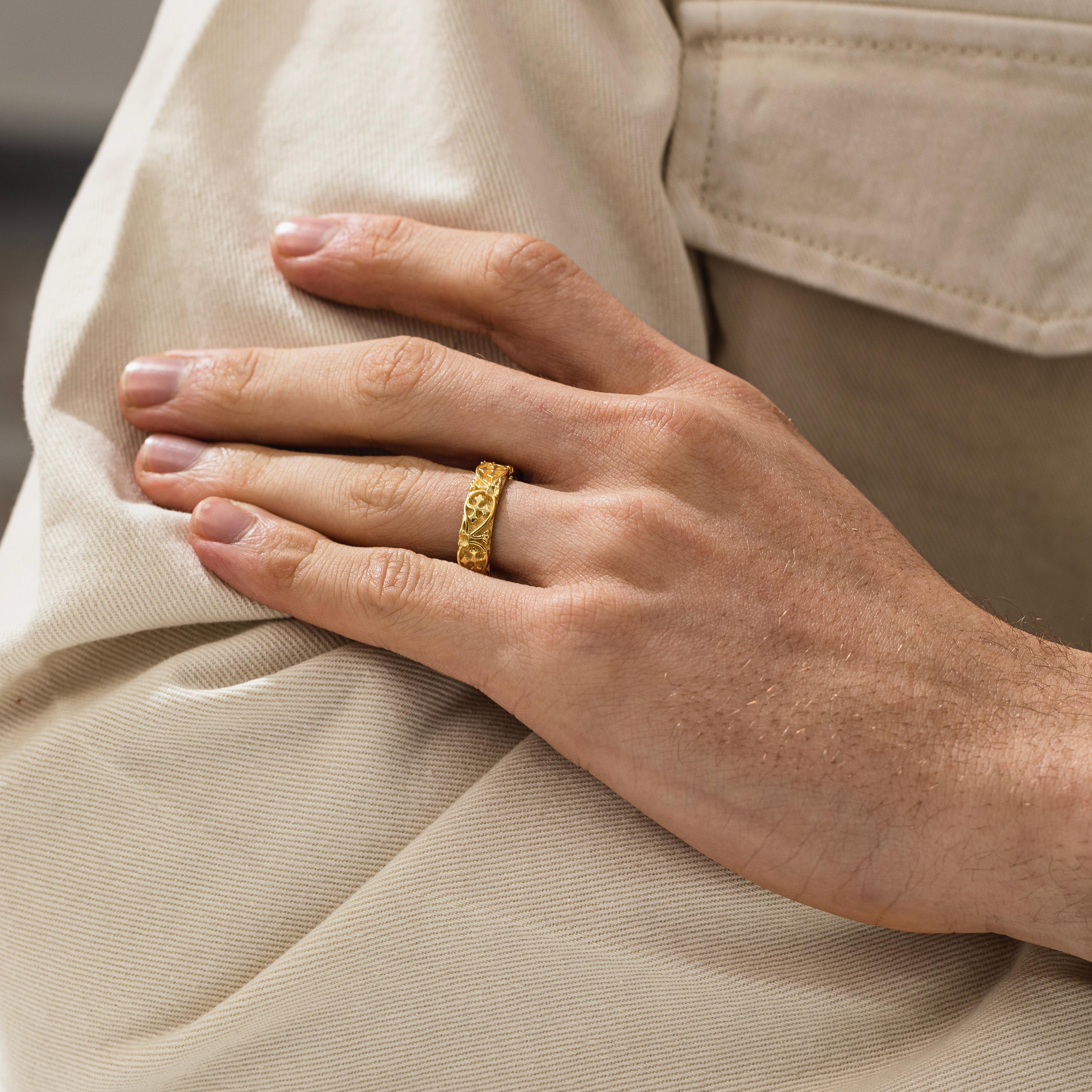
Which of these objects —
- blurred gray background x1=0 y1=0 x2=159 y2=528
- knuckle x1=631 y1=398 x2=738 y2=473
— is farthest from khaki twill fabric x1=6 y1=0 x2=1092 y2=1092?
blurred gray background x1=0 y1=0 x2=159 y2=528

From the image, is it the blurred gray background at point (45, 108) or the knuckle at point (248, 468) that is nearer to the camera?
the knuckle at point (248, 468)

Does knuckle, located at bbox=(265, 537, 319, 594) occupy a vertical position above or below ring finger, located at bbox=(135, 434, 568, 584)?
below

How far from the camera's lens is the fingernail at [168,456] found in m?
0.70

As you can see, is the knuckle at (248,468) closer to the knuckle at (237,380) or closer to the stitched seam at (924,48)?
the knuckle at (237,380)

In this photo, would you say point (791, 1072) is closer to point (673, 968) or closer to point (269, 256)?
point (673, 968)

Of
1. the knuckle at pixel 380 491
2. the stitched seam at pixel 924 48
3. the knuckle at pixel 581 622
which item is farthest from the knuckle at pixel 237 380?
the stitched seam at pixel 924 48

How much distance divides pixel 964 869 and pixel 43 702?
0.62 metres

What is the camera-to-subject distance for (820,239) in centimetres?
83

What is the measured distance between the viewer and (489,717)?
69cm

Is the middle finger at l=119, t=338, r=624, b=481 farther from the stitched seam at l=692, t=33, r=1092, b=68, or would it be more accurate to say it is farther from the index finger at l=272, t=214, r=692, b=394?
the stitched seam at l=692, t=33, r=1092, b=68

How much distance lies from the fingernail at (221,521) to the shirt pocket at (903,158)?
46 cm

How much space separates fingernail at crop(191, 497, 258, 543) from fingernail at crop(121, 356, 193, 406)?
0.33 feet

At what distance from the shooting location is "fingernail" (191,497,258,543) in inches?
→ 26.0

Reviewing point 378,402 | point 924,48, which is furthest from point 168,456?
point 924,48
